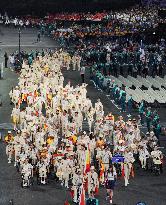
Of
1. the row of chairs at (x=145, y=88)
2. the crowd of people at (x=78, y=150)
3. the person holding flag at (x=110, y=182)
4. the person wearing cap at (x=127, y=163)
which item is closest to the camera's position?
the person holding flag at (x=110, y=182)

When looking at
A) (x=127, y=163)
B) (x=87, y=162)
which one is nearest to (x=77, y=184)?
(x=87, y=162)

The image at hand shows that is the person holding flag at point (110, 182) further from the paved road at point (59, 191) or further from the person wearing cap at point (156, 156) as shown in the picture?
the person wearing cap at point (156, 156)

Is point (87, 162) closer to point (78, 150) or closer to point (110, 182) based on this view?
point (78, 150)

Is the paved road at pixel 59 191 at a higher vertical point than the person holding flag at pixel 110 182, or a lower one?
lower

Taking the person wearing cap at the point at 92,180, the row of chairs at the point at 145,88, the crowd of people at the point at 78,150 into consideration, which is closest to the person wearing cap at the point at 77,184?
the crowd of people at the point at 78,150

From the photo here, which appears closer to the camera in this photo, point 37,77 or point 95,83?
point 37,77

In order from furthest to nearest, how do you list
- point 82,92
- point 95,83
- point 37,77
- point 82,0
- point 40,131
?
point 82,0 < point 95,83 < point 37,77 < point 82,92 < point 40,131

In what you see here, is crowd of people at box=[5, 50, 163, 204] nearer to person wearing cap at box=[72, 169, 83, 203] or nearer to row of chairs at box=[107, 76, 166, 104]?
person wearing cap at box=[72, 169, 83, 203]

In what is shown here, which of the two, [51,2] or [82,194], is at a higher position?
[51,2]

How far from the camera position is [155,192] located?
1121 inches

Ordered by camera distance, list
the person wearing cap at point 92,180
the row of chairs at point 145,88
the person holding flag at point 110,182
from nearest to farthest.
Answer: the person holding flag at point 110,182 → the person wearing cap at point 92,180 → the row of chairs at point 145,88

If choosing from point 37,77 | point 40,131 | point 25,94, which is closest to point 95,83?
point 37,77

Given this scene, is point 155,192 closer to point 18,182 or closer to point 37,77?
point 18,182

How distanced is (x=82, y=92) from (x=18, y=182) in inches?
523
